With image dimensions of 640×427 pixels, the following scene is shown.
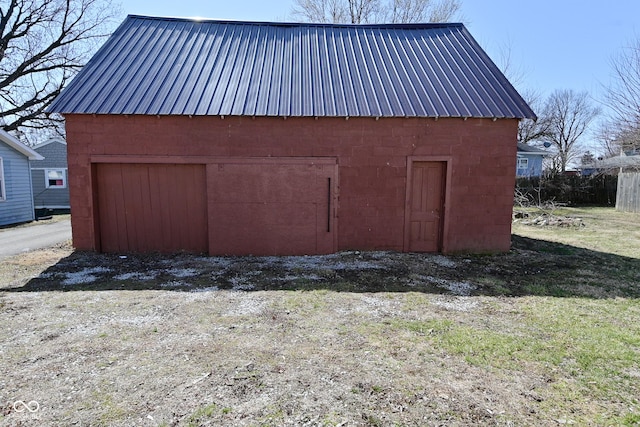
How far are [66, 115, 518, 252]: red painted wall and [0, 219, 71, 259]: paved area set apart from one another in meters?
2.07

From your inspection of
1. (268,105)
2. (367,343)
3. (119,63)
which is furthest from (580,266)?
(119,63)

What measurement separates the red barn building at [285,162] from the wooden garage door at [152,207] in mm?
24

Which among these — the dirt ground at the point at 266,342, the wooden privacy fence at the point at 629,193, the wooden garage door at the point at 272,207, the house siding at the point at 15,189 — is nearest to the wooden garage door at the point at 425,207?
the dirt ground at the point at 266,342

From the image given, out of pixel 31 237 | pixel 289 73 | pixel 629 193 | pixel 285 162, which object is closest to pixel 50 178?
pixel 31 237

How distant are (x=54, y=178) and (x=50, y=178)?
0.69ft

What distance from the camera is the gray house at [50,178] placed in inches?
814

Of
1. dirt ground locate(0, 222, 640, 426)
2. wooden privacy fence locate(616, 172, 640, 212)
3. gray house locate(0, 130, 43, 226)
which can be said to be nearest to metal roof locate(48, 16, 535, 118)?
dirt ground locate(0, 222, 640, 426)

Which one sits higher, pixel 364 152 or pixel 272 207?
pixel 364 152

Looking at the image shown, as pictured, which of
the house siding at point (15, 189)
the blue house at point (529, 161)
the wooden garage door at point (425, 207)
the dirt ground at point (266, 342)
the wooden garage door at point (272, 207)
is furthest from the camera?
the blue house at point (529, 161)

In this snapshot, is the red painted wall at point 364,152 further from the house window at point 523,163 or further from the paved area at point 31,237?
the house window at point 523,163

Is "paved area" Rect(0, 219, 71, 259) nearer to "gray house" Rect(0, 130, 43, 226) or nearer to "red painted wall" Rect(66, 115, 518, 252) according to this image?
"gray house" Rect(0, 130, 43, 226)

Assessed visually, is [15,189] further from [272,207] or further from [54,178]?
[272,207]

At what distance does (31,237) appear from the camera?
1096 centimetres

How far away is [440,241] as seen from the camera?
28.3 feet
